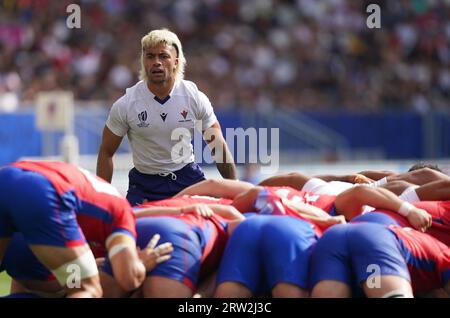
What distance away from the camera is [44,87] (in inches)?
642

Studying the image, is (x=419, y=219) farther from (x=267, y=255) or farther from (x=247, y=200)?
(x=247, y=200)

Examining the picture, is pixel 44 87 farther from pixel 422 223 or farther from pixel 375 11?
pixel 422 223

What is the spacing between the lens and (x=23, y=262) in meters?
5.51

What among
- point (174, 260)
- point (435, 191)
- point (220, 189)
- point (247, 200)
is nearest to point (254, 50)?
point (220, 189)

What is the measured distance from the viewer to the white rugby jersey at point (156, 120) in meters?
7.53

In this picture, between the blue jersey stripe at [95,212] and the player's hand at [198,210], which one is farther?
the player's hand at [198,210]

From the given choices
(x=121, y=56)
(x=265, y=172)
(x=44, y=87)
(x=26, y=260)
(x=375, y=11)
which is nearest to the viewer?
(x=26, y=260)

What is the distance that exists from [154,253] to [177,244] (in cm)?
17

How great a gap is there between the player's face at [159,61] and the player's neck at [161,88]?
6 centimetres

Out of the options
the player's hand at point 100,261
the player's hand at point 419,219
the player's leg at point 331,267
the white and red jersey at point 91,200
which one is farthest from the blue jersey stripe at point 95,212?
the player's hand at point 419,219

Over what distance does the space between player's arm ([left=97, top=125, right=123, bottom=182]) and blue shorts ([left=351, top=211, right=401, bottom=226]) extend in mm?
2437

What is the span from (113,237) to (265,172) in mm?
9141

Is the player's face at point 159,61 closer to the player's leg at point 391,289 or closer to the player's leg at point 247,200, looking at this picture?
the player's leg at point 247,200

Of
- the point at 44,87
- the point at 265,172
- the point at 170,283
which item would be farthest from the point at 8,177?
the point at 44,87
